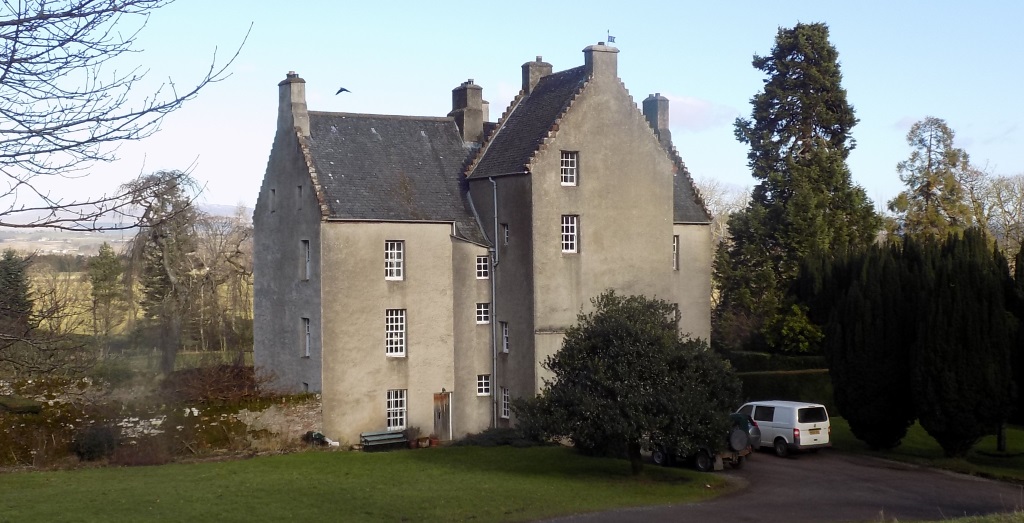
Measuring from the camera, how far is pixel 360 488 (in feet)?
84.6

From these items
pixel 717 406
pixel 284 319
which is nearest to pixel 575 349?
pixel 717 406

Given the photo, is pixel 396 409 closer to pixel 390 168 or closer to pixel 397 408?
pixel 397 408

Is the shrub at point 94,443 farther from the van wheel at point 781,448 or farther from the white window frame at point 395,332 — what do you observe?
the van wheel at point 781,448

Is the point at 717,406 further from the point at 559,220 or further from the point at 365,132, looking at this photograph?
the point at 365,132

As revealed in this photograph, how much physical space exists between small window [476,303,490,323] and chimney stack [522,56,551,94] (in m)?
9.47

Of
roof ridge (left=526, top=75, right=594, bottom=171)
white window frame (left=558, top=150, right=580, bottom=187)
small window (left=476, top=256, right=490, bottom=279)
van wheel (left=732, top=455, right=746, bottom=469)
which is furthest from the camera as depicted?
small window (left=476, top=256, right=490, bottom=279)

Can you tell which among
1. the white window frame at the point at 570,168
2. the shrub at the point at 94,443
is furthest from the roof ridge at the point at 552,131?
the shrub at the point at 94,443

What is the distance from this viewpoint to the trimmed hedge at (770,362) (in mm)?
46312

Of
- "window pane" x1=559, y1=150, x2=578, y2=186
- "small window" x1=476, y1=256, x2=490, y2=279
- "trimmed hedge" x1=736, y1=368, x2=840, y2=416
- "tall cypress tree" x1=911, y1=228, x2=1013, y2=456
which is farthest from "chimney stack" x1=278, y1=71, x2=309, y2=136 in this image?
"tall cypress tree" x1=911, y1=228, x2=1013, y2=456

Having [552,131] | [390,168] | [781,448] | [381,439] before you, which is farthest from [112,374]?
[781,448]

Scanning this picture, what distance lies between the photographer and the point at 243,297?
201 feet

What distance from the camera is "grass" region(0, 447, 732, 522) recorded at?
72.5 feet

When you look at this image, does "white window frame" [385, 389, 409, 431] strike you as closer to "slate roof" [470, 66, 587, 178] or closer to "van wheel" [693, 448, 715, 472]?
"slate roof" [470, 66, 587, 178]

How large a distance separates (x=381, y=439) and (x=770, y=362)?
20919 mm
